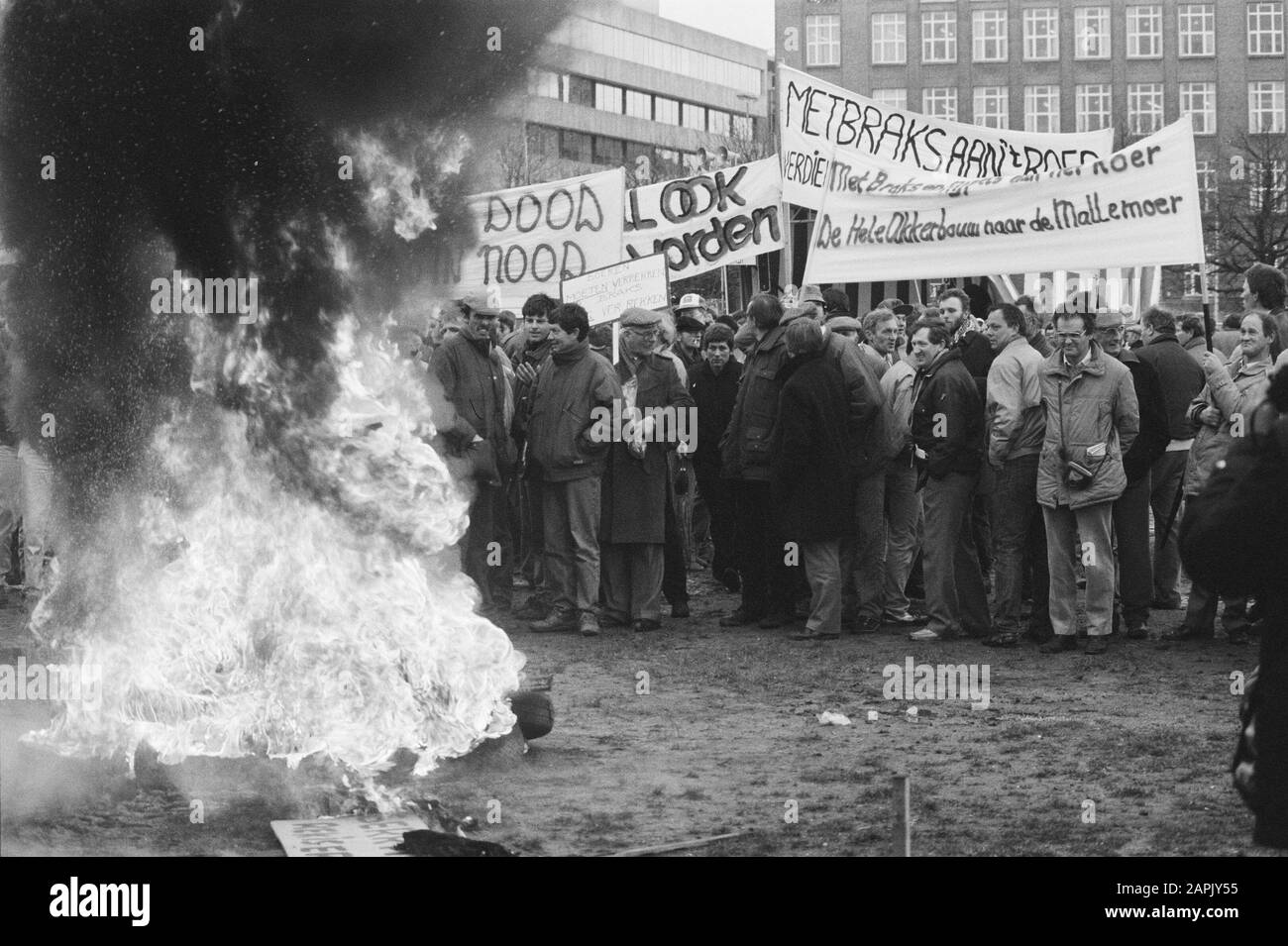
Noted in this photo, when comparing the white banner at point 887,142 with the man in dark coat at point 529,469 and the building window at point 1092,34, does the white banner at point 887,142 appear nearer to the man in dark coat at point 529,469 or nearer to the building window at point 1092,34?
the man in dark coat at point 529,469

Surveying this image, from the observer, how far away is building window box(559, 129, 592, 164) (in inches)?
2599

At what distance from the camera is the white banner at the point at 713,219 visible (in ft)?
56.9

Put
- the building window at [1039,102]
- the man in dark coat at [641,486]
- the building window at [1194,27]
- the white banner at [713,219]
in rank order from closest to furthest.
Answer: the man in dark coat at [641,486] → the white banner at [713,219] → the building window at [1194,27] → the building window at [1039,102]

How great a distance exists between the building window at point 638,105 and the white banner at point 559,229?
6206cm

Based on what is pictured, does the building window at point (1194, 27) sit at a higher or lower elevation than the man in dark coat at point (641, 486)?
higher

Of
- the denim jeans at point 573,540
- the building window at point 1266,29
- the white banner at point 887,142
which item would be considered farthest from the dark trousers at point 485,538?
the building window at point 1266,29

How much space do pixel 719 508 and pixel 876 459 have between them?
228 cm

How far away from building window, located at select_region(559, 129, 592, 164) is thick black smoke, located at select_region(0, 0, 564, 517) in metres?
57.2

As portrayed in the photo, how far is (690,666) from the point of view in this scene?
1103cm

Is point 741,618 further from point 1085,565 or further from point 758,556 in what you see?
point 1085,565

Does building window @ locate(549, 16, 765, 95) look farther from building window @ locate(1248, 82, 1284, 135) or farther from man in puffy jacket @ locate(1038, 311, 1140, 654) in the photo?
man in puffy jacket @ locate(1038, 311, 1140, 654)

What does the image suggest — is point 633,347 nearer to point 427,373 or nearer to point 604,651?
point 427,373

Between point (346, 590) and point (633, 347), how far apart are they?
5552 mm

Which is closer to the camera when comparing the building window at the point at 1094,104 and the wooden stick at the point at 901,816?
the wooden stick at the point at 901,816
